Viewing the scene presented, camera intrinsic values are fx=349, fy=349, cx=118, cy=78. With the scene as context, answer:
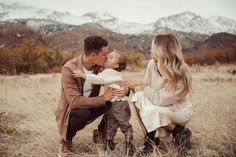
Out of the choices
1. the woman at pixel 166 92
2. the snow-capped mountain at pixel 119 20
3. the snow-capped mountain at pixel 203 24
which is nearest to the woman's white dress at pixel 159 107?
the woman at pixel 166 92

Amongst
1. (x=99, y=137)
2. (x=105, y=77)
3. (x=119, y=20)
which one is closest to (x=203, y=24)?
(x=119, y=20)

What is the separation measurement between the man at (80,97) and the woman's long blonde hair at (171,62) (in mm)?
368

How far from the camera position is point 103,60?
277 centimetres

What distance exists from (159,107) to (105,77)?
1.54 ft

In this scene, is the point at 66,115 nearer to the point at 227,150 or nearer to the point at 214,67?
the point at 227,150

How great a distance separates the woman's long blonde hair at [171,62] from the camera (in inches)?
99.7

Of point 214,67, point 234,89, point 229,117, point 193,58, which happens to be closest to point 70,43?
point 193,58

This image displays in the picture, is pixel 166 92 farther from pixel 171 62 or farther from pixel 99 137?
pixel 99 137

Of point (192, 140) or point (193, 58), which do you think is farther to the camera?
point (193, 58)

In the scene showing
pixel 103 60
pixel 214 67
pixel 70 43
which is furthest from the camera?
pixel 70 43

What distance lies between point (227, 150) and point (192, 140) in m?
0.47

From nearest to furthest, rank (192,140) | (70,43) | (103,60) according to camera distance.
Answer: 1. (103,60)
2. (192,140)
3. (70,43)

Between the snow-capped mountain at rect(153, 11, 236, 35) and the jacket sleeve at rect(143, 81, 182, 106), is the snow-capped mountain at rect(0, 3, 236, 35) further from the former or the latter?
the jacket sleeve at rect(143, 81, 182, 106)

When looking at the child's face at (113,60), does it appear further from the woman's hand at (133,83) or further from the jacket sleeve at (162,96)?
the jacket sleeve at (162,96)
